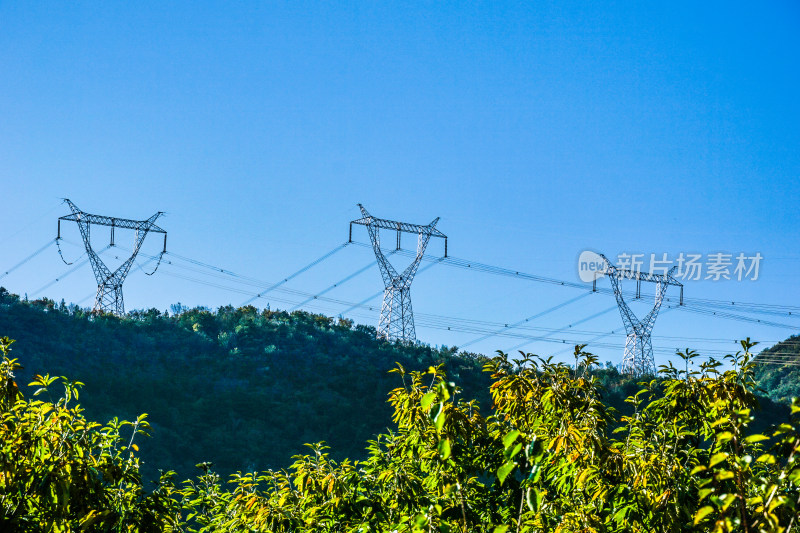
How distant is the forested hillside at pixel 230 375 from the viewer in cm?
4244

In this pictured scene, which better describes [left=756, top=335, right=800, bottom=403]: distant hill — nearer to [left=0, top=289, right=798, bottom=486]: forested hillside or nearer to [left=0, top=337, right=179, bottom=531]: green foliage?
[left=0, top=289, right=798, bottom=486]: forested hillside

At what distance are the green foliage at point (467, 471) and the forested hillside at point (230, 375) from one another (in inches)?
1136

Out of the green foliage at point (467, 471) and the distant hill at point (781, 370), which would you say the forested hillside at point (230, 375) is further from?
the green foliage at point (467, 471)

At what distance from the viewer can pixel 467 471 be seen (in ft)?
35.4

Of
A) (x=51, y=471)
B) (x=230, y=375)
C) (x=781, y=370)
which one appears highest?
(x=781, y=370)

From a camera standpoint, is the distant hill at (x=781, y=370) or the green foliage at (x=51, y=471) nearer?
the green foliage at (x=51, y=471)

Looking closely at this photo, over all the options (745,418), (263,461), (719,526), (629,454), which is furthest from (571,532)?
(263,461)

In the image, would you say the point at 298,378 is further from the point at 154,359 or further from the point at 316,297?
the point at 316,297

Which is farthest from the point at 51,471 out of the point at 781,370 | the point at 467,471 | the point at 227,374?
the point at 781,370

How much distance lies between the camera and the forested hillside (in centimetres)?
4244

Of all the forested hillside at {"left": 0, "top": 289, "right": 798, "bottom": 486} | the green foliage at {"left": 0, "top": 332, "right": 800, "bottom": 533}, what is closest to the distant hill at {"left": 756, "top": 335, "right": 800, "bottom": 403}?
the forested hillside at {"left": 0, "top": 289, "right": 798, "bottom": 486}

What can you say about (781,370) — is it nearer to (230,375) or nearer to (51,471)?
(230,375)

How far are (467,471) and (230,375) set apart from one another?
4252 centimetres

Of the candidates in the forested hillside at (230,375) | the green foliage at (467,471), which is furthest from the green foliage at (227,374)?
the green foliage at (467,471)
